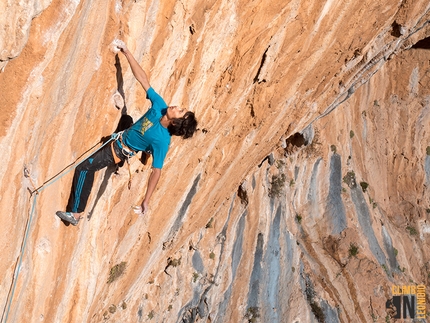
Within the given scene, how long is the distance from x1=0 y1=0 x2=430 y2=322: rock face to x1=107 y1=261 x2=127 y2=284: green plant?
29 millimetres

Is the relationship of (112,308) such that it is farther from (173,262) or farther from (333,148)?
(333,148)

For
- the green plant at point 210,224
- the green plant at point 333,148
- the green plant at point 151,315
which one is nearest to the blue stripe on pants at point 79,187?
the green plant at point 151,315

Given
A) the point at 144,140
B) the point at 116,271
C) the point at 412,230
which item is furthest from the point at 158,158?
the point at 412,230

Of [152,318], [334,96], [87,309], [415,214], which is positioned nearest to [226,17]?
[87,309]

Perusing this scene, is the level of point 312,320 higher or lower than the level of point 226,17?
lower

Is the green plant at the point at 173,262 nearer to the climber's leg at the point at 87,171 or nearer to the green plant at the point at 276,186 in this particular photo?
the green plant at the point at 276,186

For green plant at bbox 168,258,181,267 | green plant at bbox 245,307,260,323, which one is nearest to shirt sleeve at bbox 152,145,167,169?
green plant at bbox 168,258,181,267

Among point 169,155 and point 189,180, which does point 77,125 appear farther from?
point 189,180

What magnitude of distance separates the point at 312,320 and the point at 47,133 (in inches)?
334

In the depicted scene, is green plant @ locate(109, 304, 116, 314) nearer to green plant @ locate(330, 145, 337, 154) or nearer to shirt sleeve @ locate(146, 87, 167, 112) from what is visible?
shirt sleeve @ locate(146, 87, 167, 112)

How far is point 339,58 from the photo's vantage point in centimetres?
936

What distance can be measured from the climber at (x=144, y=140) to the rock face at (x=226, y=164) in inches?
10.1

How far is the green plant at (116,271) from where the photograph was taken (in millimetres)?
7257

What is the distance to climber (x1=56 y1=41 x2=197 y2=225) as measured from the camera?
14.0 ft
